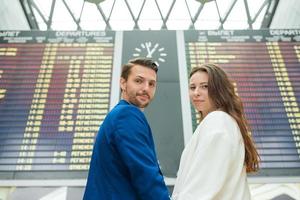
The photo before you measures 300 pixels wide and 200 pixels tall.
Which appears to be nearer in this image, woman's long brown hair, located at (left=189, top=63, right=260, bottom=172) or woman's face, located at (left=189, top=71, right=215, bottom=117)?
woman's long brown hair, located at (left=189, top=63, right=260, bottom=172)

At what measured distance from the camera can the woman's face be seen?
2078 millimetres

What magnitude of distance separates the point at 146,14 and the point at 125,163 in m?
7.10

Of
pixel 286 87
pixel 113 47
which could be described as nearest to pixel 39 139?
pixel 113 47

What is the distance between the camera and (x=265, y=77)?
14.5ft

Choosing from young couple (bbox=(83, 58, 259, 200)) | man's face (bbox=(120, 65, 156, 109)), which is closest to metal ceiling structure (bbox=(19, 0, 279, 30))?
man's face (bbox=(120, 65, 156, 109))

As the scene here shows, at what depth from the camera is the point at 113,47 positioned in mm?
4680

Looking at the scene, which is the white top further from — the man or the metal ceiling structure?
the metal ceiling structure

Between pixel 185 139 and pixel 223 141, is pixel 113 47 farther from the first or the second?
pixel 223 141

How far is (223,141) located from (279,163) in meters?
2.27

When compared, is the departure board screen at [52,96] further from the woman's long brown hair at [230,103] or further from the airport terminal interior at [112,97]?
the woman's long brown hair at [230,103]

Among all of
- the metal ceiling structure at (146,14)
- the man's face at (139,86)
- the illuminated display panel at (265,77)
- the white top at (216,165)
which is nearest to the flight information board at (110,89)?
the illuminated display panel at (265,77)

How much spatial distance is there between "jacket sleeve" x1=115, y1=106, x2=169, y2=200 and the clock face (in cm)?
269

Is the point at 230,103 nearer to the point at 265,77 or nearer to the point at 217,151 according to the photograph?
the point at 217,151

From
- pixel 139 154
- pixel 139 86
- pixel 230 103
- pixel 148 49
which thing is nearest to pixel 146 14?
pixel 148 49
